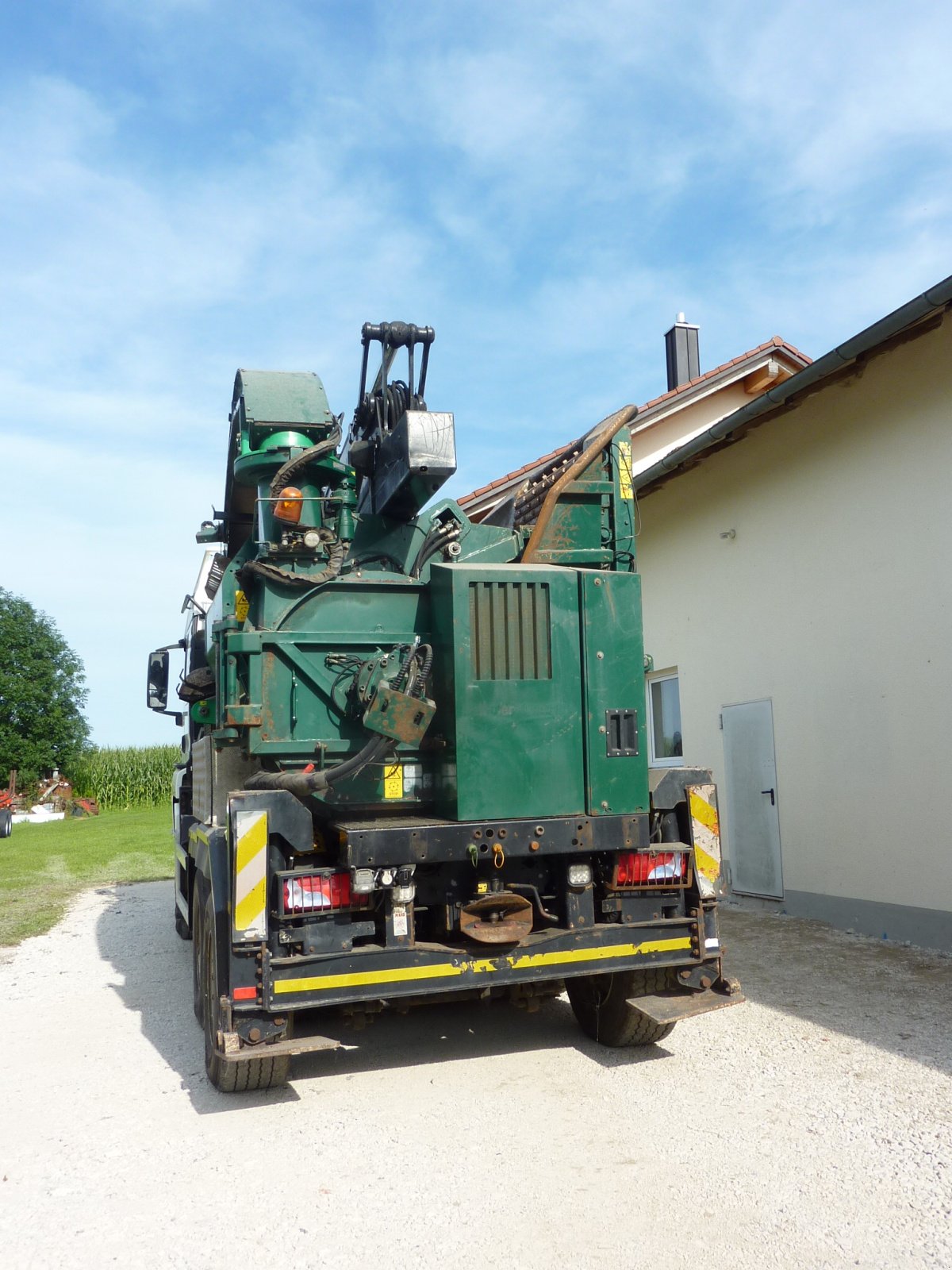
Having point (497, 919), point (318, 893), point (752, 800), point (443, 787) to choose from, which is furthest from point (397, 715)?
point (752, 800)

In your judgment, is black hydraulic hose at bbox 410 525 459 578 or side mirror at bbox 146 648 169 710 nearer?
black hydraulic hose at bbox 410 525 459 578

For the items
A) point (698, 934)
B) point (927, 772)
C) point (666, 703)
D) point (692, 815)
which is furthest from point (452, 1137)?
point (666, 703)

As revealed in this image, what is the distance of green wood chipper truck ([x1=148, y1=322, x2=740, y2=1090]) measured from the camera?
4668 millimetres

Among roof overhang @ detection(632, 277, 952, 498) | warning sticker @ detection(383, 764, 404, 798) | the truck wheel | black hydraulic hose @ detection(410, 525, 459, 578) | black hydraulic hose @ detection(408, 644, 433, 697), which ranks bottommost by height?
the truck wheel

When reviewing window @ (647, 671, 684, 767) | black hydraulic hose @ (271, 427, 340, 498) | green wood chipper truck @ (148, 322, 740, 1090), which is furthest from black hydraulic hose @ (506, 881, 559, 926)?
window @ (647, 671, 684, 767)

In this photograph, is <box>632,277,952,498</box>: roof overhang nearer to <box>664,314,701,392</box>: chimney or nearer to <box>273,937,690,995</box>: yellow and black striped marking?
<box>273,937,690,995</box>: yellow and black striped marking

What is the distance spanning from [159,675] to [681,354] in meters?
10.6

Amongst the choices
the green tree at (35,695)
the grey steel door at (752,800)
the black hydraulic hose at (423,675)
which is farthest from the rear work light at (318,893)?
the green tree at (35,695)

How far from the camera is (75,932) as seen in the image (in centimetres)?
1032

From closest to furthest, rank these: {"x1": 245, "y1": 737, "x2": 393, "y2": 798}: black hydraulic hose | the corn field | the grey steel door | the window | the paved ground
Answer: the paved ground, {"x1": 245, "y1": 737, "x2": 393, "y2": 798}: black hydraulic hose, the grey steel door, the window, the corn field

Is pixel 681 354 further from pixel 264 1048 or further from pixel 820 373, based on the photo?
pixel 264 1048

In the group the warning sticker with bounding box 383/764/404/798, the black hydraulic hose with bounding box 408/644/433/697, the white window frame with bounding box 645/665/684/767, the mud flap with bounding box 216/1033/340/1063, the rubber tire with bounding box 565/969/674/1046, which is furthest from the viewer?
the white window frame with bounding box 645/665/684/767

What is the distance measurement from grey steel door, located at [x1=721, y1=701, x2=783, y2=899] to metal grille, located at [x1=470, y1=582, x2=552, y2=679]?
536cm

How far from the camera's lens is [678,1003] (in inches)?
203
